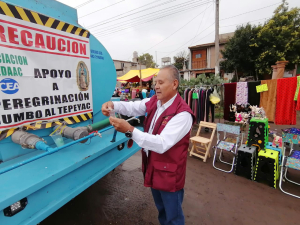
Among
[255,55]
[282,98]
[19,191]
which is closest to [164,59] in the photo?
[255,55]

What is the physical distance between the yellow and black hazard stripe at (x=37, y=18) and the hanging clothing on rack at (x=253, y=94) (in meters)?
4.06

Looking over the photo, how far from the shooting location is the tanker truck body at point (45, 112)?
4.12 feet

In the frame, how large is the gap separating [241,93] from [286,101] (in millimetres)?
957

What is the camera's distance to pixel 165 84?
4.86ft

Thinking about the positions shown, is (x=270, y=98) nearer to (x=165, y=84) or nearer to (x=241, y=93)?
(x=241, y=93)

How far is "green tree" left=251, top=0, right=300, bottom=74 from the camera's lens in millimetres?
12664

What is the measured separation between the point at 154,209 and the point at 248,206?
1.42 meters

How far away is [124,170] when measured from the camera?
354 cm

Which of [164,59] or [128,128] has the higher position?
[164,59]

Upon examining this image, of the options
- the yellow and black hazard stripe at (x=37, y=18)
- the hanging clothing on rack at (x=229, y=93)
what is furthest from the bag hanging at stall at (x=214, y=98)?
the yellow and black hazard stripe at (x=37, y=18)

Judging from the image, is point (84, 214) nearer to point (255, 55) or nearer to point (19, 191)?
point (19, 191)

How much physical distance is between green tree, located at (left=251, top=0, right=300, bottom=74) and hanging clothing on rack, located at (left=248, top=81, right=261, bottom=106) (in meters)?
11.4

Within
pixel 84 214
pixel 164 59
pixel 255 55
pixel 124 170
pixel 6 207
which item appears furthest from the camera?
pixel 164 59

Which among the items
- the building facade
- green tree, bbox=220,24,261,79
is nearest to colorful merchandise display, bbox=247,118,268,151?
green tree, bbox=220,24,261,79
